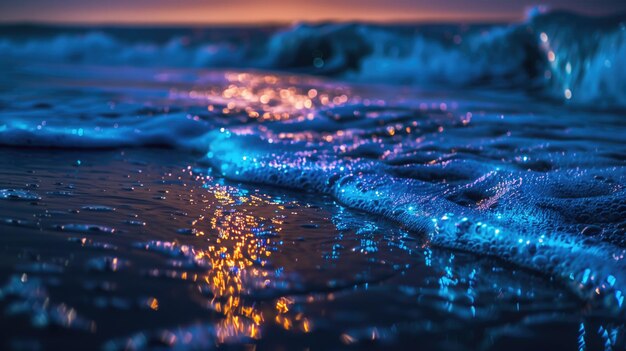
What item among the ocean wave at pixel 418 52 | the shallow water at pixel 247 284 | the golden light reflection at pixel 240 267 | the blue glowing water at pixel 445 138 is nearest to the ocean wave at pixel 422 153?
the blue glowing water at pixel 445 138

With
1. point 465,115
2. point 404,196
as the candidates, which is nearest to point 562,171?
point 404,196

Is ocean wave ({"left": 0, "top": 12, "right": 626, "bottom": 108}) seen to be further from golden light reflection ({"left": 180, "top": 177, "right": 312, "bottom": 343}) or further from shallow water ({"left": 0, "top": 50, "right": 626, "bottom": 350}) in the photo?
golden light reflection ({"left": 180, "top": 177, "right": 312, "bottom": 343})

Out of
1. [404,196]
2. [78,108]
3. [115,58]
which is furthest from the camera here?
[115,58]

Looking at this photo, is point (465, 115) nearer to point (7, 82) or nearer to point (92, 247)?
point (92, 247)

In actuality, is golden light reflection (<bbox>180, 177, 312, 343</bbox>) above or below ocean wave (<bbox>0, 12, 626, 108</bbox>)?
below

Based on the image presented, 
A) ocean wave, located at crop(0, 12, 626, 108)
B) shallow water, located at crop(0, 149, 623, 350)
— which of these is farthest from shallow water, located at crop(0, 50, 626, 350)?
ocean wave, located at crop(0, 12, 626, 108)

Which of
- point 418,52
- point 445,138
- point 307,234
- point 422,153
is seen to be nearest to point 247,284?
point 307,234

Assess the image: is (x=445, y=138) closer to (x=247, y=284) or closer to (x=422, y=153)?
(x=422, y=153)
